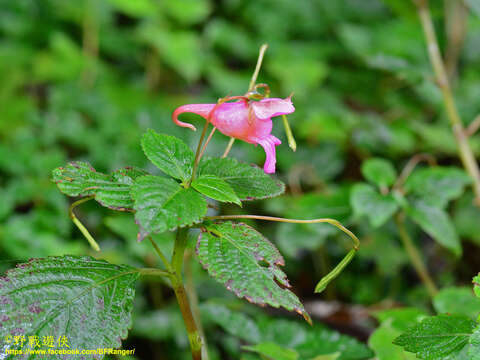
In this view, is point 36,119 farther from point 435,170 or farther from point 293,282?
point 435,170

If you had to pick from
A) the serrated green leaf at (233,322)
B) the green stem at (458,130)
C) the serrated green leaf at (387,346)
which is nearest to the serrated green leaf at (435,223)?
the green stem at (458,130)

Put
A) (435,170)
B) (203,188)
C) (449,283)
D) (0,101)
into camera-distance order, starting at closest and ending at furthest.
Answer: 1. (203,188)
2. (435,170)
3. (449,283)
4. (0,101)

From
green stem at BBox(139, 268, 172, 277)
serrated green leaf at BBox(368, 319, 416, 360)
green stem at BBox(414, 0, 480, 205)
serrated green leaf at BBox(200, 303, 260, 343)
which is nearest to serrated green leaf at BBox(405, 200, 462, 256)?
green stem at BBox(414, 0, 480, 205)

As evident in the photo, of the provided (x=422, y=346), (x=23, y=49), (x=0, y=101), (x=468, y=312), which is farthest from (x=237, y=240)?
(x=23, y=49)

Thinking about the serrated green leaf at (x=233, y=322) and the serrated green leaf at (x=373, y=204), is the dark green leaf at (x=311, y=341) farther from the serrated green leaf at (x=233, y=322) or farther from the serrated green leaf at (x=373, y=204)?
the serrated green leaf at (x=373, y=204)

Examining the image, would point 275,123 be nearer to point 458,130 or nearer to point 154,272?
point 458,130

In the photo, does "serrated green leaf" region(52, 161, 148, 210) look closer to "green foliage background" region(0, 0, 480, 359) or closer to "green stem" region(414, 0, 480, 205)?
"green foliage background" region(0, 0, 480, 359)

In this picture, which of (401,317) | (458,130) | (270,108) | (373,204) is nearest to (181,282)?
(270,108)
